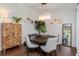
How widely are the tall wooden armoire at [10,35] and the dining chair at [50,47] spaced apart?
40 centimetres

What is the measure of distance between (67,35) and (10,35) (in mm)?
867

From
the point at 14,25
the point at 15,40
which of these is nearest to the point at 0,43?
the point at 15,40

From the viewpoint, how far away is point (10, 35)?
6.07 ft

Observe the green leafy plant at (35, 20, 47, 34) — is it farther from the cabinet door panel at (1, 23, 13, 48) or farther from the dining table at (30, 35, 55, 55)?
the cabinet door panel at (1, 23, 13, 48)

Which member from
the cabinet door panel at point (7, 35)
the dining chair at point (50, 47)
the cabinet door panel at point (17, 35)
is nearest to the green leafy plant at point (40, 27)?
the dining chair at point (50, 47)

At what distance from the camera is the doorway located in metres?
1.86

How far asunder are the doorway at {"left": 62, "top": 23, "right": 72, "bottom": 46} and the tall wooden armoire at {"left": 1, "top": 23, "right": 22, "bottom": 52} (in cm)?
66

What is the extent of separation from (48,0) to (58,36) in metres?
0.57

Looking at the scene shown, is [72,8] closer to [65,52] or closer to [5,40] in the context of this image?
[65,52]

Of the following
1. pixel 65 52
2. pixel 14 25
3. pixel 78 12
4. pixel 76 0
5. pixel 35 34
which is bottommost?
pixel 65 52

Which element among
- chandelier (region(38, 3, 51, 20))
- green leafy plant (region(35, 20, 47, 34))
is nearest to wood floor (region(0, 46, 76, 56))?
green leafy plant (region(35, 20, 47, 34))

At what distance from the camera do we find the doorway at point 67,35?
1858 millimetres

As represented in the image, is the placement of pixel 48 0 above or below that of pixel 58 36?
above

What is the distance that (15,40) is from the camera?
1.86m
